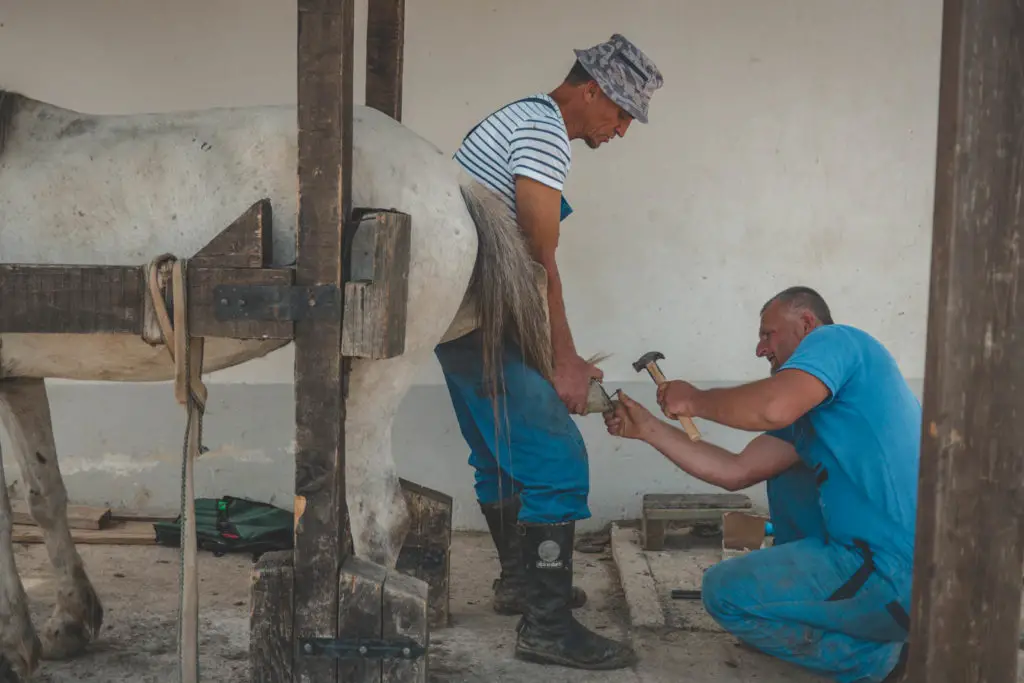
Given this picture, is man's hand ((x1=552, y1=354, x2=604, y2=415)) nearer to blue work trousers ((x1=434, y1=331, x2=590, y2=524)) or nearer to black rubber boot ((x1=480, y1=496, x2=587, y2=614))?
blue work trousers ((x1=434, y1=331, x2=590, y2=524))

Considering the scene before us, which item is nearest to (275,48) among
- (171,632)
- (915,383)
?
(171,632)

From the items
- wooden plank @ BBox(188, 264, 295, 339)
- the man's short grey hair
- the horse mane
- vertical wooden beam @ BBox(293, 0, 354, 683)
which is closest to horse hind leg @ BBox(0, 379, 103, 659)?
the horse mane

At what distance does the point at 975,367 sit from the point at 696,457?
128 centimetres

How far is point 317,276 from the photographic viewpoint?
2.47 meters

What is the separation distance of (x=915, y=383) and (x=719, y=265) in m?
1.02

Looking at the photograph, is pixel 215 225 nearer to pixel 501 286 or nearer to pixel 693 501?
pixel 501 286

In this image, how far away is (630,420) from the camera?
3.39m

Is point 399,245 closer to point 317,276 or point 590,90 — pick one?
point 317,276

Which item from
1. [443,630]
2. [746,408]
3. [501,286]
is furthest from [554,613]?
[501,286]

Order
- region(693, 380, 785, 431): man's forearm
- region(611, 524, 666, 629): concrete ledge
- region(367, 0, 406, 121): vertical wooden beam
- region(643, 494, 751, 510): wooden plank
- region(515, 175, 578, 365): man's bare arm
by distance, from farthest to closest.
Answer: region(643, 494, 751, 510): wooden plank < region(611, 524, 666, 629): concrete ledge < region(367, 0, 406, 121): vertical wooden beam < region(515, 175, 578, 365): man's bare arm < region(693, 380, 785, 431): man's forearm

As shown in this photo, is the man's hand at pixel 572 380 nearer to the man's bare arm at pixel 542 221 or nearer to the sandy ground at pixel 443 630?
the man's bare arm at pixel 542 221

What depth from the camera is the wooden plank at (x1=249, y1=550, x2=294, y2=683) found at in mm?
2549

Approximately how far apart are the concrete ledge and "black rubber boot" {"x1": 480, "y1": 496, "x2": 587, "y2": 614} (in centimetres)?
22

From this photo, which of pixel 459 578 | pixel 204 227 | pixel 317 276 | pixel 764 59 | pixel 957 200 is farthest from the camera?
pixel 764 59
